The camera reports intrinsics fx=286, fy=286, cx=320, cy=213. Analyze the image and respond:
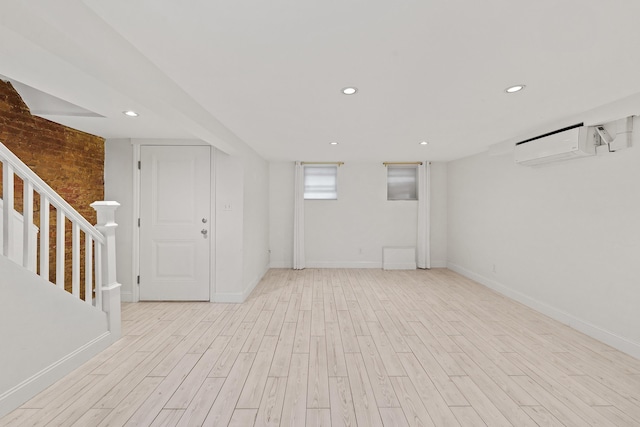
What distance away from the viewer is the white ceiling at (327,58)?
4.27 ft

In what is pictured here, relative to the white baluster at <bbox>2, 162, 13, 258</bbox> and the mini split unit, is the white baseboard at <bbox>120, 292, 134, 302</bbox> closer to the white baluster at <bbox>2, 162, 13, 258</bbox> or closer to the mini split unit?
the white baluster at <bbox>2, 162, 13, 258</bbox>

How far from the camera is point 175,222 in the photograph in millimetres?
Result: 3990

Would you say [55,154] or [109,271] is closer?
[109,271]

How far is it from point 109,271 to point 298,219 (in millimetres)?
3613

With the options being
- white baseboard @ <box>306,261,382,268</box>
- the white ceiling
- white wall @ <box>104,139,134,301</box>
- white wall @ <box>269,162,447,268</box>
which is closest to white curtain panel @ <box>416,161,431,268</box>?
white wall @ <box>269,162,447,268</box>

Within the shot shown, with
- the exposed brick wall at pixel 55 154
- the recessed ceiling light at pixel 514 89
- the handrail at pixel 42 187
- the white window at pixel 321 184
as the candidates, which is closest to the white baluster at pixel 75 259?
the handrail at pixel 42 187

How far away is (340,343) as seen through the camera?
111 inches

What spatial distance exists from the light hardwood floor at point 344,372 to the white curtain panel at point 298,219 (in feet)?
7.31

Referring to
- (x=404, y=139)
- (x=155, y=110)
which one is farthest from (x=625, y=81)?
(x=155, y=110)

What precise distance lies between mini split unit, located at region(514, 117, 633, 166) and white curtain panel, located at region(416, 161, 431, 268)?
2.47 meters

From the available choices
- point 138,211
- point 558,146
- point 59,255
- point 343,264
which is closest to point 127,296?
point 138,211

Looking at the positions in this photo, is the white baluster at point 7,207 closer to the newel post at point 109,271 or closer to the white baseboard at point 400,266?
the newel post at point 109,271

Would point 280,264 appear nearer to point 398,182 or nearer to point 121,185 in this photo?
point 398,182

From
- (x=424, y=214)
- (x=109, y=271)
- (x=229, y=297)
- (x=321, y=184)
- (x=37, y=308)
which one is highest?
(x=321, y=184)
